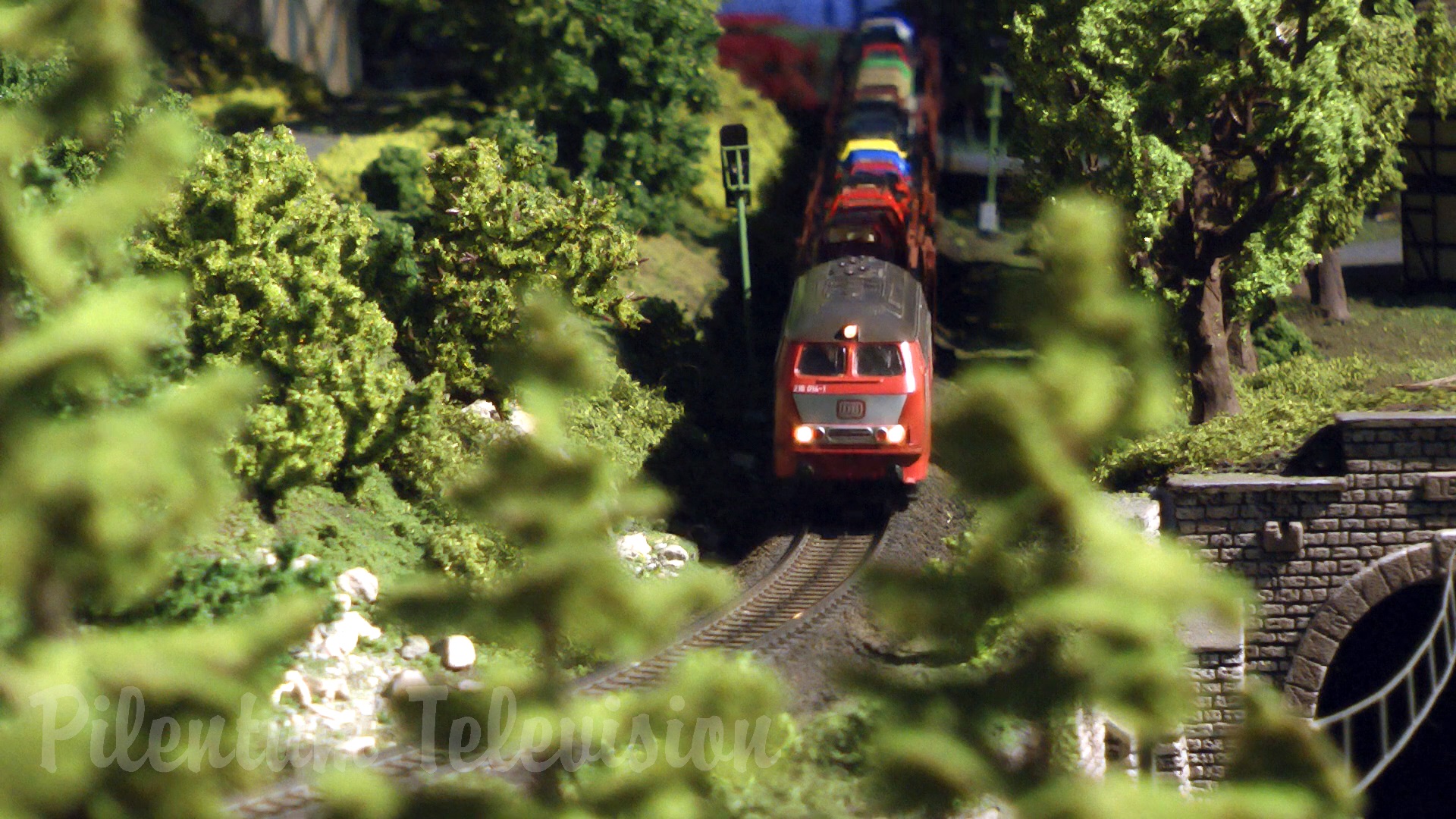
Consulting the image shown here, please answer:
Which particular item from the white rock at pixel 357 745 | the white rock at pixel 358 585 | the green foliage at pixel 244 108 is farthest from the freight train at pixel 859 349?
the green foliage at pixel 244 108

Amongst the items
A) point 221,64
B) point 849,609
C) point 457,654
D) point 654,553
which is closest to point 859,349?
point 849,609

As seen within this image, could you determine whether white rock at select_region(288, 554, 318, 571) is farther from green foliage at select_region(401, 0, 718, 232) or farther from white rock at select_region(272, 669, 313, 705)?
green foliage at select_region(401, 0, 718, 232)

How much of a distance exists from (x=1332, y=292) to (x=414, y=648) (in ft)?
62.7

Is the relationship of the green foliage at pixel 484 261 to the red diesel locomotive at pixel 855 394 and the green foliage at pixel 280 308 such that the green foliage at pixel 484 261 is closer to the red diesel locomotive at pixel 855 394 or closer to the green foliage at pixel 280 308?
the green foliage at pixel 280 308

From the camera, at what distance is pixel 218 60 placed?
27.6 metres

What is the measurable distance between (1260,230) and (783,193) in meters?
15.2

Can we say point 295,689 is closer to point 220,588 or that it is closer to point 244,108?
point 220,588

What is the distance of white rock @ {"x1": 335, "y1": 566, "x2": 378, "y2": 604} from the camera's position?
1409 centimetres

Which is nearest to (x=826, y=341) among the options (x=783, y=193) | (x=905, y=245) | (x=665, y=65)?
(x=905, y=245)

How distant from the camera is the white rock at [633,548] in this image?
1681 centimetres

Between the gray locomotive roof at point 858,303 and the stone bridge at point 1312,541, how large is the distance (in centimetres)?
429

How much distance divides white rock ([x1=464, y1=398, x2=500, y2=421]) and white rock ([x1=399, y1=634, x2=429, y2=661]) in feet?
14.2

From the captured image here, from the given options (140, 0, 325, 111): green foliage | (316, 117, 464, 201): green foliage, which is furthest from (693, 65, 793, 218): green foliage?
(140, 0, 325, 111): green foliage

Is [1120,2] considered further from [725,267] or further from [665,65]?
[725,267]
